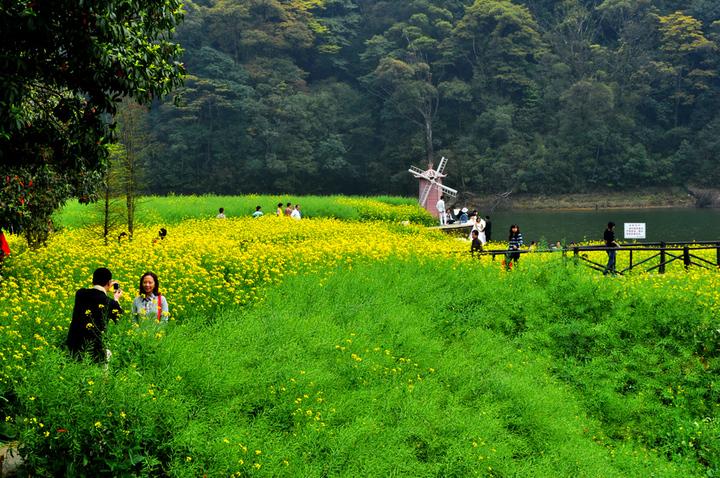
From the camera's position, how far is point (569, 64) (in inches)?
3044

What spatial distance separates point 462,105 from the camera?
255 ft

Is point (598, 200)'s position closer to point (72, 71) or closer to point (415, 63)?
point (415, 63)

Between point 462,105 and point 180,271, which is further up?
point 462,105

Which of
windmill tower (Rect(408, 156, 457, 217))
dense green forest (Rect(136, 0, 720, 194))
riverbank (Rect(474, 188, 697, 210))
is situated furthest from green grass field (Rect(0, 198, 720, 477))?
dense green forest (Rect(136, 0, 720, 194))

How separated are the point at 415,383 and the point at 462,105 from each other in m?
69.3

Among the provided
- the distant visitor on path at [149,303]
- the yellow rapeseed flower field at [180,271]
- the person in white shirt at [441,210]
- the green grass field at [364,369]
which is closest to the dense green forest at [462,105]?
the person in white shirt at [441,210]

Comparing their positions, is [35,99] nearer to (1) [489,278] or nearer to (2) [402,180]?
(1) [489,278]

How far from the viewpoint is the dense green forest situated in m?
72.6

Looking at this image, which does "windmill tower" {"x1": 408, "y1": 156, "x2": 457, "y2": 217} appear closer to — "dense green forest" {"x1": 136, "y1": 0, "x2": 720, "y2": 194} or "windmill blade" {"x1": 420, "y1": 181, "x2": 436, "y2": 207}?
"windmill blade" {"x1": 420, "y1": 181, "x2": 436, "y2": 207}

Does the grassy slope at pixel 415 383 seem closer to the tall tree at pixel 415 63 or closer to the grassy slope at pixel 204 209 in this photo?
the grassy slope at pixel 204 209

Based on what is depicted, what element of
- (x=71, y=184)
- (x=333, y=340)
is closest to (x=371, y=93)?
(x=71, y=184)

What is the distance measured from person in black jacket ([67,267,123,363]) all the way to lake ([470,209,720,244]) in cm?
3668

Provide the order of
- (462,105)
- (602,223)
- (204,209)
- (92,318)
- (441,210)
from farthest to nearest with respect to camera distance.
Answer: (462,105), (602,223), (441,210), (204,209), (92,318)

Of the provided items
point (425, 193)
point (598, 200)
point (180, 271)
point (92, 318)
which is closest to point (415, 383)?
point (92, 318)
